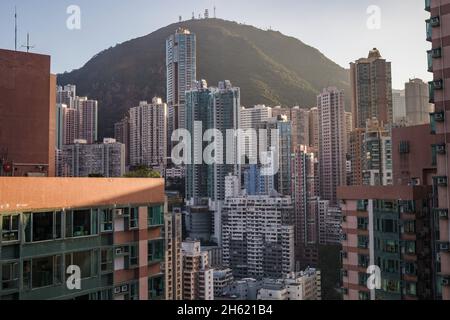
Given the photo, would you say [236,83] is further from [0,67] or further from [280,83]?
[0,67]

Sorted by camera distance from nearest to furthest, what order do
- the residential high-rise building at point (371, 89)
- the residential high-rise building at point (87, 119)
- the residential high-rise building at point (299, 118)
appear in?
the residential high-rise building at point (371, 89) → the residential high-rise building at point (87, 119) → the residential high-rise building at point (299, 118)

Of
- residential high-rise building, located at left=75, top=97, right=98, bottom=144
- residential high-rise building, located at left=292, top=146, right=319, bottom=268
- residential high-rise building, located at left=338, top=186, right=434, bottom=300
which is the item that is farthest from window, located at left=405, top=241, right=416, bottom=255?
residential high-rise building, located at left=75, top=97, right=98, bottom=144

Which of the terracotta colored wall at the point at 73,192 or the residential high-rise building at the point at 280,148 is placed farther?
the residential high-rise building at the point at 280,148

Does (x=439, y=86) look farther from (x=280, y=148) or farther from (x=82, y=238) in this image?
(x=280, y=148)

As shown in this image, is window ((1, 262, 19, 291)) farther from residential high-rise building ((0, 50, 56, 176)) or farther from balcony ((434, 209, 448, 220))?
balcony ((434, 209, 448, 220))

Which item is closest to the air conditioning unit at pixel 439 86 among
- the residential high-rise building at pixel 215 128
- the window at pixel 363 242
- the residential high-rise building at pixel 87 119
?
the window at pixel 363 242

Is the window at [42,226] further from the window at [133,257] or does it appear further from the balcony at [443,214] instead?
the balcony at [443,214]
